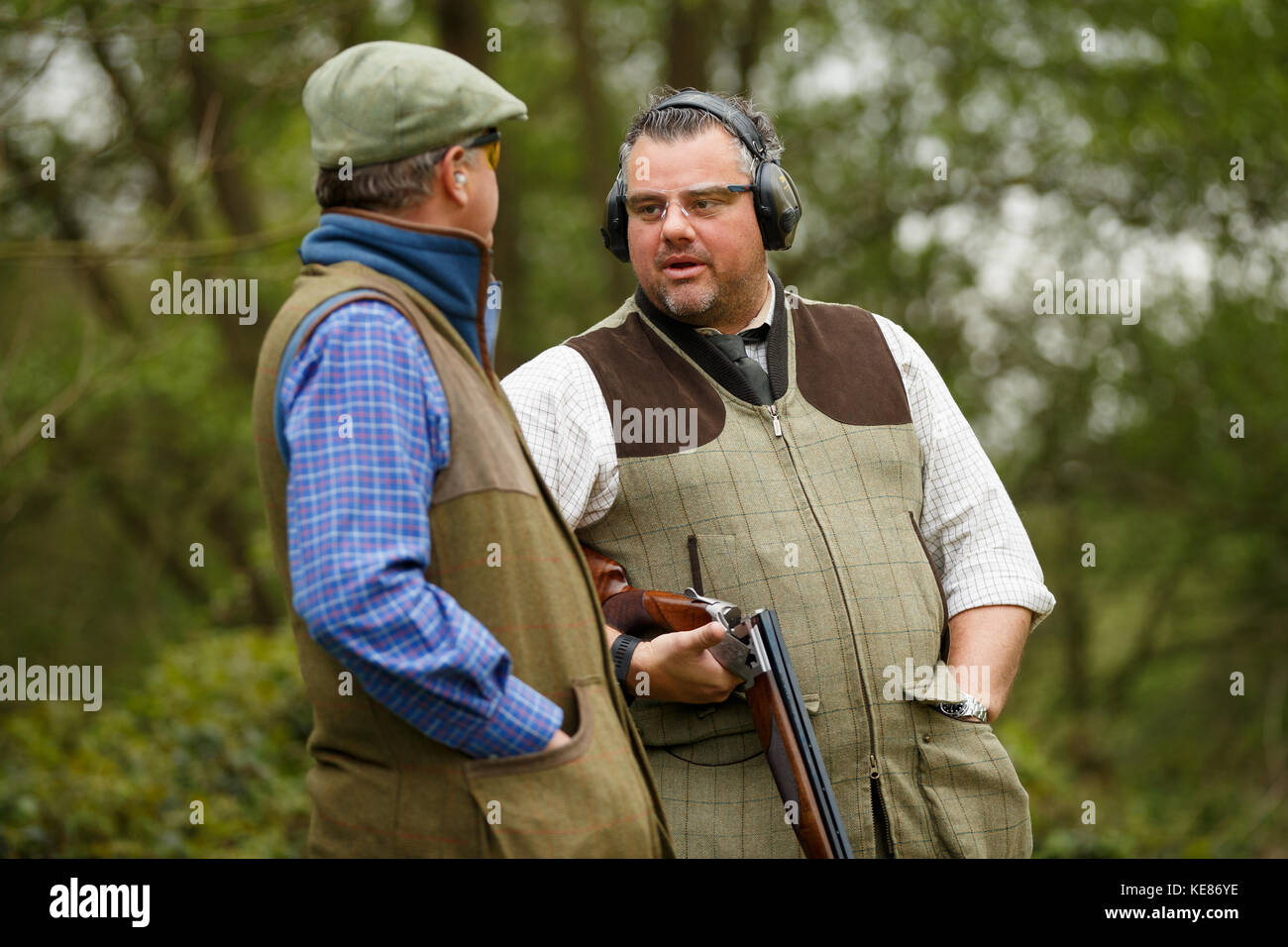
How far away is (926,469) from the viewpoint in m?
3.00

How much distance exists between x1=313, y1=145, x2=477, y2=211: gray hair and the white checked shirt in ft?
2.21

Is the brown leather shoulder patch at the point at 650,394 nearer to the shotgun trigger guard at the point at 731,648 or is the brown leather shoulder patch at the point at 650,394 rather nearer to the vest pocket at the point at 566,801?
the shotgun trigger guard at the point at 731,648

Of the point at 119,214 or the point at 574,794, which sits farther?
the point at 119,214

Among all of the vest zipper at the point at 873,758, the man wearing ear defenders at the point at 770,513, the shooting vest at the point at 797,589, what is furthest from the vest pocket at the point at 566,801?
the vest zipper at the point at 873,758

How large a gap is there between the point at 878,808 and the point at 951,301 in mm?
8810

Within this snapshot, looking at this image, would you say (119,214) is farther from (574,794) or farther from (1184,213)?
(574,794)

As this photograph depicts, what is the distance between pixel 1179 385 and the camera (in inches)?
389

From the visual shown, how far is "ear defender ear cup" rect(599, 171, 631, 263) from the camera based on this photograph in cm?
298

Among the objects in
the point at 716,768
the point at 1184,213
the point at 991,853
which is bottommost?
the point at 991,853

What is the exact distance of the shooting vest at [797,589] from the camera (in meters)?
2.65

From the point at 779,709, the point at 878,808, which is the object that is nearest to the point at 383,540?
the point at 779,709

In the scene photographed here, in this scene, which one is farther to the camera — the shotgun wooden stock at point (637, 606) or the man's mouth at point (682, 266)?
the man's mouth at point (682, 266)

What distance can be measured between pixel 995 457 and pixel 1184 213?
7.80ft
